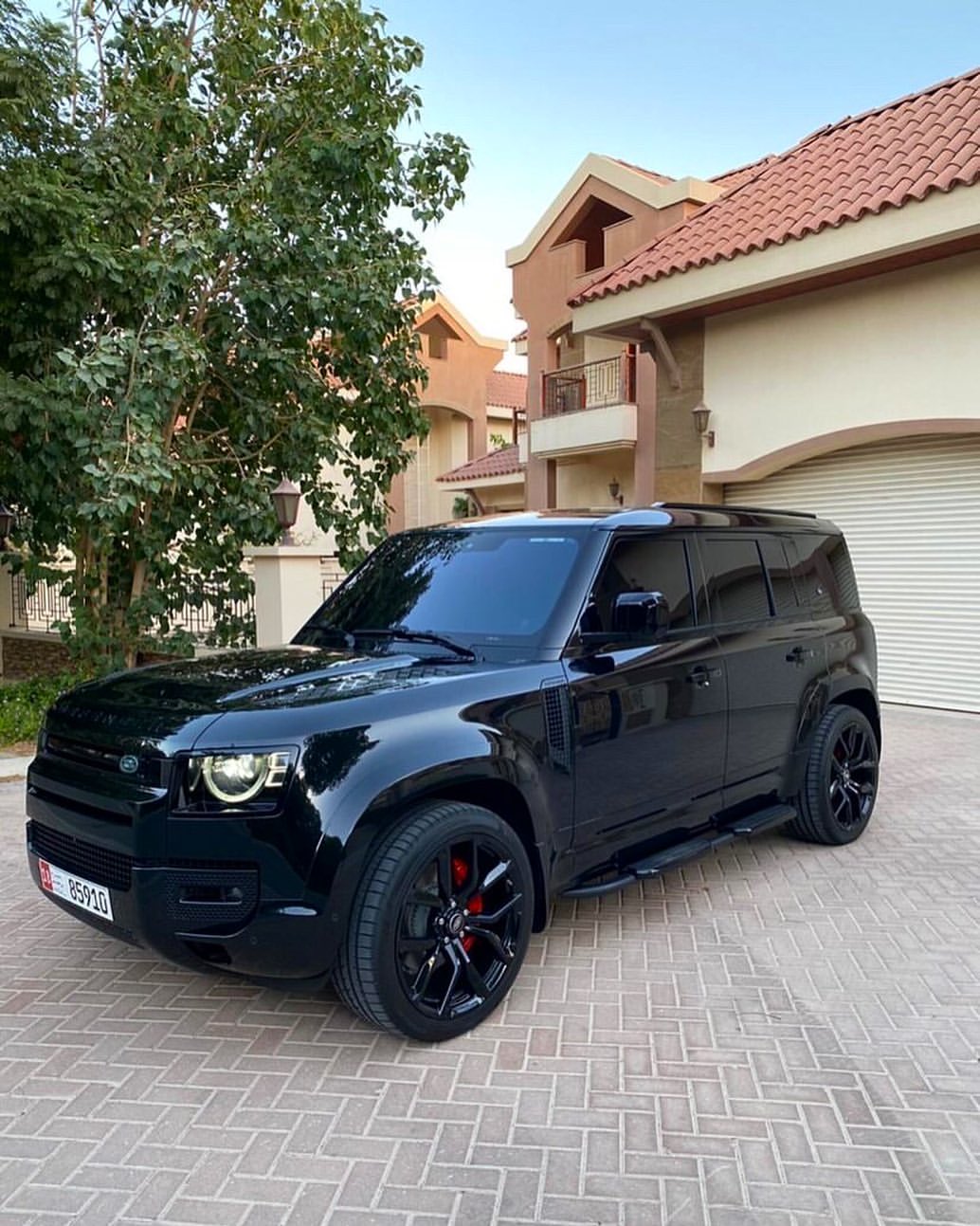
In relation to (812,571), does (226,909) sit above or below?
below

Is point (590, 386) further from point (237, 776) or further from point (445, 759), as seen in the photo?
point (237, 776)

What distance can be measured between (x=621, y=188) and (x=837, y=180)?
5946 mm

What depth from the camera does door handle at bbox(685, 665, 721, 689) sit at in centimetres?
433

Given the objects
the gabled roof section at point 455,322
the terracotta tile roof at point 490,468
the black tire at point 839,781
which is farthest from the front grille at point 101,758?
the gabled roof section at point 455,322

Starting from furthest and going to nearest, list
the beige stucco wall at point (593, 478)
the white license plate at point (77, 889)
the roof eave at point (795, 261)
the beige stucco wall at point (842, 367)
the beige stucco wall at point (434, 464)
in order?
the beige stucco wall at point (434, 464), the beige stucco wall at point (593, 478), the beige stucco wall at point (842, 367), the roof eave at point (795, 261), the white license plate at point (77, 889)

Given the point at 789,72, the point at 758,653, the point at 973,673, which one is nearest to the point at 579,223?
the point at 789,72

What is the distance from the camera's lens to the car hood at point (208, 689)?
3166 millimetres

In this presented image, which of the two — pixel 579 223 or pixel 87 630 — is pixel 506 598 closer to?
pixel 87 630

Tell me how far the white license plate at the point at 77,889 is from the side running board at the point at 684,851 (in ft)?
5.76

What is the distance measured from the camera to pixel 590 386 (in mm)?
16156

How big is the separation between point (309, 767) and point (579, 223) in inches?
655

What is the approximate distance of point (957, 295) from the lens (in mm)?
9172

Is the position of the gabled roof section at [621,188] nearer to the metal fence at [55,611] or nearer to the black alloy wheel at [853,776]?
the metal fence at [55,611]

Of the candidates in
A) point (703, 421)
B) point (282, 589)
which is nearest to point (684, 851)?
point (282, 589)
